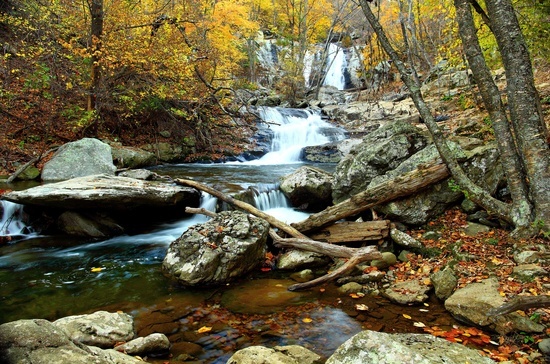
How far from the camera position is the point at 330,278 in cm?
550

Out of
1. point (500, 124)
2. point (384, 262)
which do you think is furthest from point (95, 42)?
point (500, 124)

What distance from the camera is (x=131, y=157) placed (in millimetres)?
13180

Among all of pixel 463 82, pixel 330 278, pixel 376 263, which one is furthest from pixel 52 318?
pixel 463 82

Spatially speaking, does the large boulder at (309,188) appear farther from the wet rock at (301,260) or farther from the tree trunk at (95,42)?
the tree trunk at (95,42)

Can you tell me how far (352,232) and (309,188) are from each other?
8.23 ft

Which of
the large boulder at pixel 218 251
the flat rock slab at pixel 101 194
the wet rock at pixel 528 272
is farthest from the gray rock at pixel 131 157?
Answer: the wet rock at pixel 528 272

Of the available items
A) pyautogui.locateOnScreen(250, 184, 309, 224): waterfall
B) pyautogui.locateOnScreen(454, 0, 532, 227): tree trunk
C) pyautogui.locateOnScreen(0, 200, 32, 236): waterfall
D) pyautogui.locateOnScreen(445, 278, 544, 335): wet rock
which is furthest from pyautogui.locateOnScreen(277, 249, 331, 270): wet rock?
pyautogui.locateOnScreen(0, 200, 32, 236): waterfall

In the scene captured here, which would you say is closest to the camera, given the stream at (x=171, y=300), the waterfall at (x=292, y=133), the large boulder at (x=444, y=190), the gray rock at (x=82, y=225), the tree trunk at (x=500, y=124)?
the stream at (x=171, y=300)

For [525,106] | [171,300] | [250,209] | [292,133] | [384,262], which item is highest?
[292,133]

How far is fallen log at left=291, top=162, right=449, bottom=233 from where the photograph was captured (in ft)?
21.4

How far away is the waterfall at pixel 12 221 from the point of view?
7.83 metres

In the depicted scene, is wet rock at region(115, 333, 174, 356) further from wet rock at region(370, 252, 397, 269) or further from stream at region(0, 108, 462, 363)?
wet rock at region(370, 252, 397, 269)

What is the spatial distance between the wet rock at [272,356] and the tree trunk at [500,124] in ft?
13.2

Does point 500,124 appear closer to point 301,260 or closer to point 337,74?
point 301,260
